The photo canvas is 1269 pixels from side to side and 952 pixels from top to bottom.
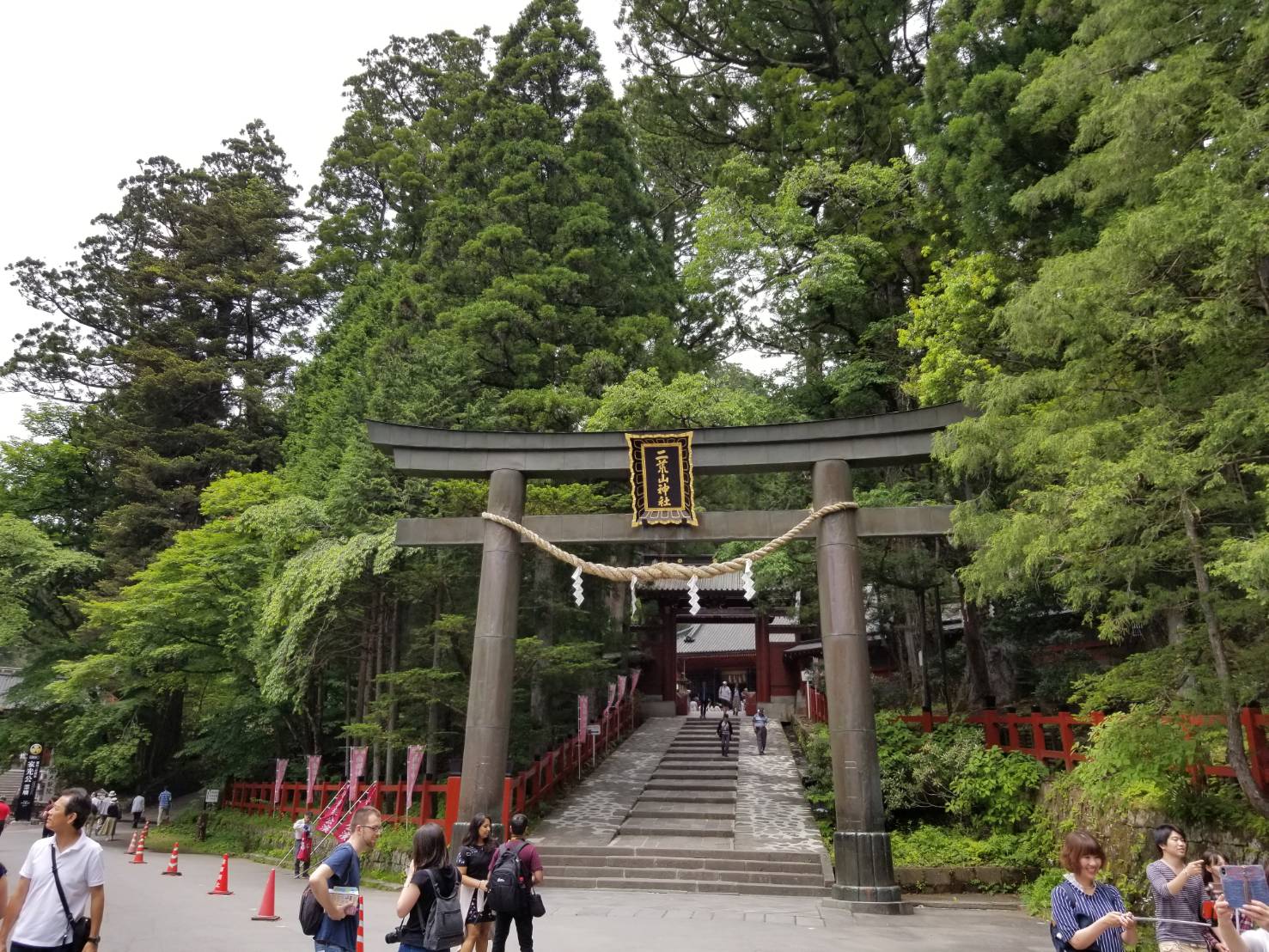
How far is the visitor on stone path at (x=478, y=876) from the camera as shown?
5562 mm

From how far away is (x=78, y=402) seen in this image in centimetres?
3000

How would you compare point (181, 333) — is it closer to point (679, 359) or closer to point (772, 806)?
point (679, 359)

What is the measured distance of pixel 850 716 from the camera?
34.1 feet

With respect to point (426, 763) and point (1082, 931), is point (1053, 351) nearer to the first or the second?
point (1082, 931)

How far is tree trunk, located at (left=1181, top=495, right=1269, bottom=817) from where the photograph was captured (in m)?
6.83

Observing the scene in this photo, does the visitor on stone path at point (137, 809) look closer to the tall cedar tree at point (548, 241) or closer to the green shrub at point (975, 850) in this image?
the tall cedar tree at point (548, 241)

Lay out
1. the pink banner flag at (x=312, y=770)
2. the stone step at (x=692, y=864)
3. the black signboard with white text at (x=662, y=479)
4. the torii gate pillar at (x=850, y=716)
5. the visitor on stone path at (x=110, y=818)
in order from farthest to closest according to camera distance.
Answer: the visitor on stone path at (x=110, y=818)
the pink banner flag at (x=312, y=770)
the black signboard with white text at (x=662, y=479)
the stone step at (x=692, y=864)
the torii gate pillar at (x=850, y=716)

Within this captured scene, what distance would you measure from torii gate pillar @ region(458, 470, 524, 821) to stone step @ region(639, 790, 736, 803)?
4.25 metres

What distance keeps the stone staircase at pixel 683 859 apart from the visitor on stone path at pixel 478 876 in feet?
18.4

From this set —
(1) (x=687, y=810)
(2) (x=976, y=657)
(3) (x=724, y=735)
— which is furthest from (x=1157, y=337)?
(3) (x=724, y=735)

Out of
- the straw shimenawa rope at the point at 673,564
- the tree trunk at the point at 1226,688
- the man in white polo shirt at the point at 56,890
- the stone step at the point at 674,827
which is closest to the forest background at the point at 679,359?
the tree trunk at the point at 1226,688

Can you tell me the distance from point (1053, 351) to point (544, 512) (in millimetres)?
9599

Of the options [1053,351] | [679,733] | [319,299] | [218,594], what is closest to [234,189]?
[319,299]

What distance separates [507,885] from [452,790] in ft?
21.4
